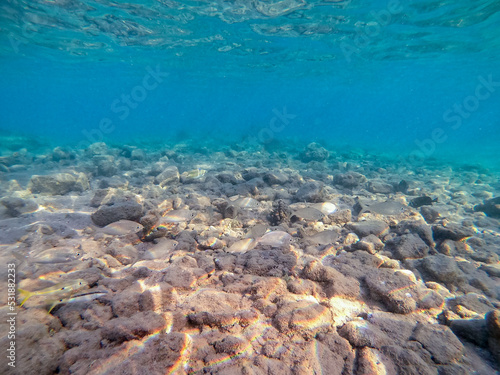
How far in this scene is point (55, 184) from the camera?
322 inches

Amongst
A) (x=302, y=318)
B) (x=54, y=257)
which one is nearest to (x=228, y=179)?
(x=54, y=257)

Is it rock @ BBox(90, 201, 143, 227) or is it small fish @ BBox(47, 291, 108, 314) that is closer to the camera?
small fish @ BBox(47, 291, 108, 314)

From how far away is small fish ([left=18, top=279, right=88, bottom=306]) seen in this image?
2.92 m

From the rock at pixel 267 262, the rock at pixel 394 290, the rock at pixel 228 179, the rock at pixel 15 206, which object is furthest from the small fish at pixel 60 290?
the rock at pixel 228 179

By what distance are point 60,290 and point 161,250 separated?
5.29 ft

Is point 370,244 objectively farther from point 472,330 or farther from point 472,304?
point 472,330

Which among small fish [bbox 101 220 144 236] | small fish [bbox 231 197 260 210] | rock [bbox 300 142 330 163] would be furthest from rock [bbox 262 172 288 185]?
rock [bbox 300 142 330 163]

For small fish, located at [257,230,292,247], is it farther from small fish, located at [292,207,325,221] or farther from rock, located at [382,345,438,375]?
rock, located at [382,345,438,375]

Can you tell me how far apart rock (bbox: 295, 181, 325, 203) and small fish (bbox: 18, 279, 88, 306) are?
19.4 ft

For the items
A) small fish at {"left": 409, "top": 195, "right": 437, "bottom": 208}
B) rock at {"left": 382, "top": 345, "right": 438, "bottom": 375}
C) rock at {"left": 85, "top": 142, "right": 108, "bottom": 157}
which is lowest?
rock at {"left": 85, "top": 142, "right": 108, "bottom": 157}

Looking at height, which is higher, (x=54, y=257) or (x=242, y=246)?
(x=242, y=246)

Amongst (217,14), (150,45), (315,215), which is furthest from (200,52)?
(315,215)

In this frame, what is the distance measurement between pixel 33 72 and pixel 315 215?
51.8 m

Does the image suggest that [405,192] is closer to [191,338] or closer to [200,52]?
[191,338]
